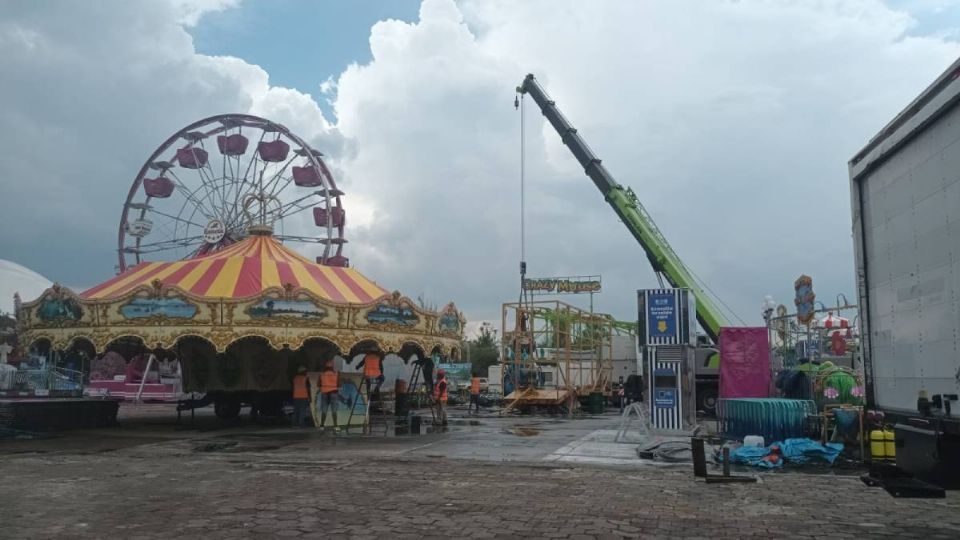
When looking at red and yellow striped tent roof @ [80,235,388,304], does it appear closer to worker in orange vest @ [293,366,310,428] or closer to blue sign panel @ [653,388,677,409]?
worker in orange vest @ [293,366,310,428]

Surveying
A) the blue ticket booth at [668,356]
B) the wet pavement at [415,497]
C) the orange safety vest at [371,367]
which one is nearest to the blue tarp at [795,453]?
the wet pavement at [415,497]

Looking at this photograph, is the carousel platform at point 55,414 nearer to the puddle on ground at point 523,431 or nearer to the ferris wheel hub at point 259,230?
the ferris wheel hub at point 259,230

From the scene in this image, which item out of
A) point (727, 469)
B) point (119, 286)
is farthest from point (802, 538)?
point (119, 286)

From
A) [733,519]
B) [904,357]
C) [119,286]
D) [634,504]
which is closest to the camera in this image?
[904,357]

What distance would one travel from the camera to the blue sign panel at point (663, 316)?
1839cm

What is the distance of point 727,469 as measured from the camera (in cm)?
1059

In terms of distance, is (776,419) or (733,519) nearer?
(733,519)

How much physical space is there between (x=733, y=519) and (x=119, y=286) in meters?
17.5

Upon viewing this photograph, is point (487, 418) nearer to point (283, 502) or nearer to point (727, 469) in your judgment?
point (727, 469)

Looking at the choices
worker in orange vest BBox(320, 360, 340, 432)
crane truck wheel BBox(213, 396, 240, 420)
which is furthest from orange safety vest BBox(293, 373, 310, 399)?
crane truck wheel BBox(213, 396, 240, 420)

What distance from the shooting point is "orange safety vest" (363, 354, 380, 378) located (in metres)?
19.6

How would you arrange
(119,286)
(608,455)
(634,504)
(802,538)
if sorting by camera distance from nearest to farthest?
(802,538)
(634,504)
(608,455)
(119,286)

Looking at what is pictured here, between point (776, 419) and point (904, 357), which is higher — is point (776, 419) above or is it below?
below

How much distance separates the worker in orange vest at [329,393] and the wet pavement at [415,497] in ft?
12.2
